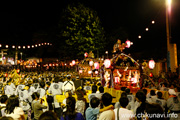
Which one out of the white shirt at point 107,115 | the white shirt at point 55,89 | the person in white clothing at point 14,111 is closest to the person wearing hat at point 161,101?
the white shirt at point 107,115

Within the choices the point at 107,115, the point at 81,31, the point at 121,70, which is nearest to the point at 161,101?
the point at 107,115

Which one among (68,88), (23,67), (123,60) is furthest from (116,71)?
(23,67)

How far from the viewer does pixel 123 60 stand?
601 inches

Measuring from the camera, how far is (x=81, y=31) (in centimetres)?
2656

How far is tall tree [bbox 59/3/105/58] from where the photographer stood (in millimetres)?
26266

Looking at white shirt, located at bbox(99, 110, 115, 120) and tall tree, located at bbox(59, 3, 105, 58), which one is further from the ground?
tall tree, located at bbox(59, 3, 105, 58)

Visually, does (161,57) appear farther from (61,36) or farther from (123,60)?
(61,36)

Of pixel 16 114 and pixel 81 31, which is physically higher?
pixel 81 31

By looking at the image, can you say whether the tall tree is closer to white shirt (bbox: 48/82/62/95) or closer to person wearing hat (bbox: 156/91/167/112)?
white shirt (bbox: 48/82/62/95)

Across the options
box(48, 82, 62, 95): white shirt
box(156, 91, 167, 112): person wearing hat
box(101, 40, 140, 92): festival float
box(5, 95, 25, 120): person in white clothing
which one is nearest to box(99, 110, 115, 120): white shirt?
box(5, 95, 25, 120): person in white clothing

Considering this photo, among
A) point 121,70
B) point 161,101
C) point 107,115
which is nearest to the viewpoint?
point 107,115

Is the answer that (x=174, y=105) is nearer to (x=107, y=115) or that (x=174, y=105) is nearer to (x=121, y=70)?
(x=107, y=115)

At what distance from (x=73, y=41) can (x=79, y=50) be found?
176 cm

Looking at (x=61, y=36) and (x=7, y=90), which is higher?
(x=61, y=36)
